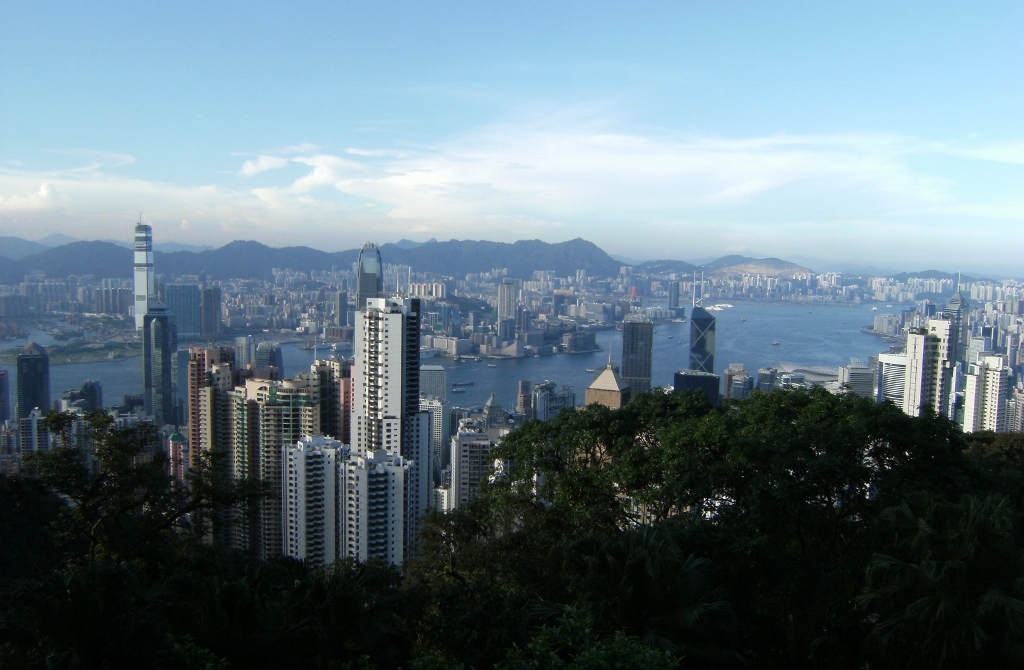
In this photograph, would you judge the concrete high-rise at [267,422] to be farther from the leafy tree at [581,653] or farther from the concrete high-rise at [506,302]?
the concrete high-rise at [506,302]

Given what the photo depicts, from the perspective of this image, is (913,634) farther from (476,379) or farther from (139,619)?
(476,379)

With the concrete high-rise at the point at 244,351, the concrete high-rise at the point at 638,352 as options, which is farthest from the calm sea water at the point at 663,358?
the concrete high-rise at the point at 244,351

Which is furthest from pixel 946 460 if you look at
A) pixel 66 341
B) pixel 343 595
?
pixel 66 341

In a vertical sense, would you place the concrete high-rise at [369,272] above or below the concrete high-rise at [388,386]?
above

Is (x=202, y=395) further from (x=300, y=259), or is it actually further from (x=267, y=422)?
(x=300, y=259)

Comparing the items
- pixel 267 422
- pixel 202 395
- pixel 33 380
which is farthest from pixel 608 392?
pixel 33 380
